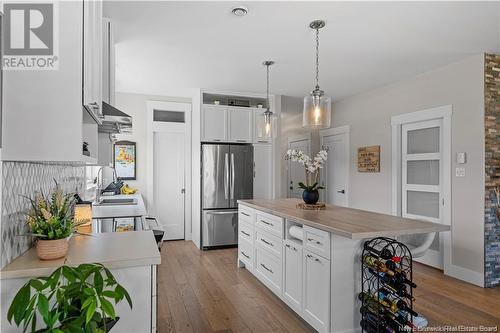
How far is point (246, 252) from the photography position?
3.82 metres

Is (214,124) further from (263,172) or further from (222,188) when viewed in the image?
(263,172)

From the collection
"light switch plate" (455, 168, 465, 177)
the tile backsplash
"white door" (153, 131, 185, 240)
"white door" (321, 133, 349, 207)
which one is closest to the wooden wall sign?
"white door" (321, 133, 349, 207)

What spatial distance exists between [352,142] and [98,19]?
469 centimetres

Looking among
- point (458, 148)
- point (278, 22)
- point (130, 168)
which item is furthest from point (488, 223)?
point (130, 168)

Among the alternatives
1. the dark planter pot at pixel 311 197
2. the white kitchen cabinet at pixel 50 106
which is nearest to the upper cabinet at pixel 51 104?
the white kitchen cabinet at pixel 50 106

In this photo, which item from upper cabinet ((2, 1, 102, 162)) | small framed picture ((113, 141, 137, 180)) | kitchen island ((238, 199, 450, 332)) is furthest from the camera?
small framed picture ((113, 141, 137, 180))

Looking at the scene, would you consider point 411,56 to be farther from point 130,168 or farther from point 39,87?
point 130,168

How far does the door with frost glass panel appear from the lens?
4.00 m

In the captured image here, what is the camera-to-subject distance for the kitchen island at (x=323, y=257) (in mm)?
2172

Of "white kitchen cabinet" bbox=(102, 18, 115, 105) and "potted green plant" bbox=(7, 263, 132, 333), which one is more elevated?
"white kitchen cabinet" bbox=(102, 18, 115, 105)

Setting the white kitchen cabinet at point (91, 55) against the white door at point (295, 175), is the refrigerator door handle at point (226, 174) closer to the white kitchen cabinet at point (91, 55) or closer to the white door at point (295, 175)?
the white door at point (295, 175)

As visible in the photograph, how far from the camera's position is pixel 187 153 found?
18.4 ft

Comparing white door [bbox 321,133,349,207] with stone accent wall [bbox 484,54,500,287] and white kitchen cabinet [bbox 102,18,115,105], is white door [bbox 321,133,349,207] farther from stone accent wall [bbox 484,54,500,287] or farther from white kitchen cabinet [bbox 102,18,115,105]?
white kitchen cabinet [bbox 102,18,115,105]

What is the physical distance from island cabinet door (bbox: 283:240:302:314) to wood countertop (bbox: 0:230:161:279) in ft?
4.11
